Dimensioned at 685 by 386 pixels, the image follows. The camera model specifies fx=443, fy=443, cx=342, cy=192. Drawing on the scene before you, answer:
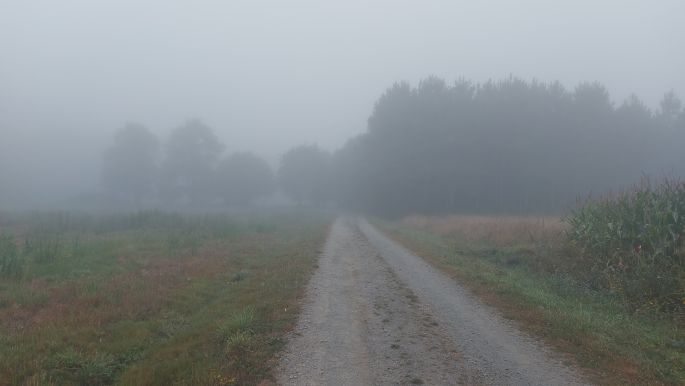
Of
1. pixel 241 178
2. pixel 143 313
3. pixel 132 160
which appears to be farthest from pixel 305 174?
pixel 143 313

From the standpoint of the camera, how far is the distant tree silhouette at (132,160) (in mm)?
77500

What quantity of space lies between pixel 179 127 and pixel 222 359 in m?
79.1

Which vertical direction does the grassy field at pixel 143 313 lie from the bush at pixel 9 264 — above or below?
below

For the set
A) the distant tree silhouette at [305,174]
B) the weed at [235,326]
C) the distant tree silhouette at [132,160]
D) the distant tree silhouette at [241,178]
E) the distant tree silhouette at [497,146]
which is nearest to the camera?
the weed at [235,326]

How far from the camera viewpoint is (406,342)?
8141 millimetres

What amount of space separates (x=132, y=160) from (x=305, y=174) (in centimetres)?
3609

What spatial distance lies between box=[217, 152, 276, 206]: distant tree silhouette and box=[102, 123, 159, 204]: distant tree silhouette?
14521 millimetres

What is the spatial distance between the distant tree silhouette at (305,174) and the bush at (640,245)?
84.0 metres

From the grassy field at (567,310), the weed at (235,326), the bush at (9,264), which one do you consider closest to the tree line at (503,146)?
the grassy field at (567,310)

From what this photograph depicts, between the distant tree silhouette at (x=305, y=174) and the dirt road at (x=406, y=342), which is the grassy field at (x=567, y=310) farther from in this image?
the distant tree silhouette at (x=305, y=174)

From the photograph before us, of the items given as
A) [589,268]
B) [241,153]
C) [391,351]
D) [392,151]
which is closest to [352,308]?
[391,351]

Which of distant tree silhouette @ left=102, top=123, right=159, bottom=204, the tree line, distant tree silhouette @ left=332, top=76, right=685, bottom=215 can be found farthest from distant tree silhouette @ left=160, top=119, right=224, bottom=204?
distant tree silhouette @ left=332, top=76, right=685, bottom=215

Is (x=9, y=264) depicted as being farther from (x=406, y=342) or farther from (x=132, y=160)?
(x=132, y=160)

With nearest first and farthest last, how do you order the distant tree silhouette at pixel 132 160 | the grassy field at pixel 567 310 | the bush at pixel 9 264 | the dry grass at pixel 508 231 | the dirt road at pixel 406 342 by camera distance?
the dirt road at pixel 406 342 → the grassy field at pixel 567 310 → the bush at pixel 9 264 → the dry grass at pixel 508 231 → the distant tree silhouette at pixel 132 160
